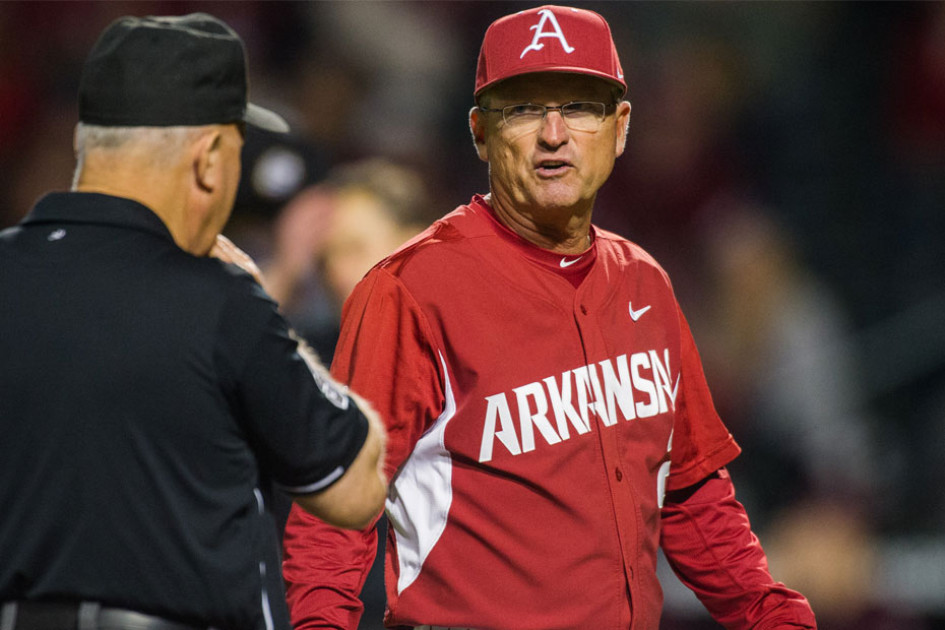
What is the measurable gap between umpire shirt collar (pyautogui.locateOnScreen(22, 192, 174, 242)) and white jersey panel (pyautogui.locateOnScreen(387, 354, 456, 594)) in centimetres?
80

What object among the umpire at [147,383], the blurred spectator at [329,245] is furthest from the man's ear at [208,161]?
the blurred spectator at [329,245]

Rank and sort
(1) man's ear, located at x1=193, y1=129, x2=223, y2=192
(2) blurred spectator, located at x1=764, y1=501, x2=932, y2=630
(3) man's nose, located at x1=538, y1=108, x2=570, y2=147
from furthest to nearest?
(2) blurred spectator, located at x1=764, y1=501, x2=932, y2=630, (3) man's nose, located at x1=538, y1=108, x2=570, y2=147, (1) man's ear, located at x1=193, y1=129, x2=223, y2=192

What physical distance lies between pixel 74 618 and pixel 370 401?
0.83 metres

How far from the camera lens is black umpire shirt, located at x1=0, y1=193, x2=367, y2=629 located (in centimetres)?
182

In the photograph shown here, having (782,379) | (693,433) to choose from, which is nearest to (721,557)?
(693,433)

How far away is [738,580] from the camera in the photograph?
2.84 m

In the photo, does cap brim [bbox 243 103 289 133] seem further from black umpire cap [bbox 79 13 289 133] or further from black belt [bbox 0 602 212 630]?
black belt [bbox 0 602 212 630]

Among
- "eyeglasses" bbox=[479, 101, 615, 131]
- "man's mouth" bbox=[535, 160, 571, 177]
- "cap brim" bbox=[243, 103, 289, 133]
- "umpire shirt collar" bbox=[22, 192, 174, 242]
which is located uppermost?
"eyeglasses" bbox=[479, 101, 615, 131]

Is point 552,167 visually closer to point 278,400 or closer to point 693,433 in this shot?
point 693,433

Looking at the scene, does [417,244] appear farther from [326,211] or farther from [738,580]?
[326,211]

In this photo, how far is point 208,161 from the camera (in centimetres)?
196

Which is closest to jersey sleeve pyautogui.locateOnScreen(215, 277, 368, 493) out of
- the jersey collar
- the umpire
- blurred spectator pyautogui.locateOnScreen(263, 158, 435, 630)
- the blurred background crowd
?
the umpire

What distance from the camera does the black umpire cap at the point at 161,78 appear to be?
6.29 ft

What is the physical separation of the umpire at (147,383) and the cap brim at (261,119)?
9cm
